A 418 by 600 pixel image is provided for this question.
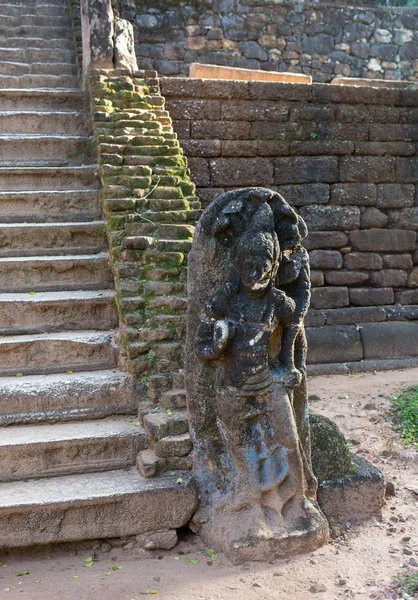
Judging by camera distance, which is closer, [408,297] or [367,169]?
[367,169]

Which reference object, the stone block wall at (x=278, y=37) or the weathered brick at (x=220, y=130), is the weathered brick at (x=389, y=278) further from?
the stone block wall at (x=278, y=37)

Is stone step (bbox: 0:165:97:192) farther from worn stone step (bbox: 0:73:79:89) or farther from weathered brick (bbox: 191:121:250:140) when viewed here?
worn stone step (bbox: 0:73:79:89)

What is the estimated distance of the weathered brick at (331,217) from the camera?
7.71 metres

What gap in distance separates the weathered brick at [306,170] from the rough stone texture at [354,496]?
4.24m

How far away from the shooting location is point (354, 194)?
Result: 7.85 meters

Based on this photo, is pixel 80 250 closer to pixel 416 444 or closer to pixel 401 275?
pixel 416 444

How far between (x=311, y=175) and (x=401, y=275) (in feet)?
5.59

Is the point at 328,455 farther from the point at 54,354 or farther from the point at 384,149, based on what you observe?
the point at 384,149

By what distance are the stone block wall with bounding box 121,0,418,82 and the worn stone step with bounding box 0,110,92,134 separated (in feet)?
14.8

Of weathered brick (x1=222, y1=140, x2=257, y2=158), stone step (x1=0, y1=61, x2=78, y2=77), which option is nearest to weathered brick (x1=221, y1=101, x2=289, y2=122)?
weathered brick (x1=222, y1=140, x2=257, y2=158)

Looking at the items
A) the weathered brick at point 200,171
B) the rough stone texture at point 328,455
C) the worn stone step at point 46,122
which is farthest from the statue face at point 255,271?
the weathered brick at point 200,171

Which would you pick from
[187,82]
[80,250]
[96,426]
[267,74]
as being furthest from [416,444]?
[267,74]

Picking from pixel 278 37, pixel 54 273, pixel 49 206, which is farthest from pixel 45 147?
pixel 278 37

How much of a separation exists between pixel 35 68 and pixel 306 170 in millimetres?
3407
